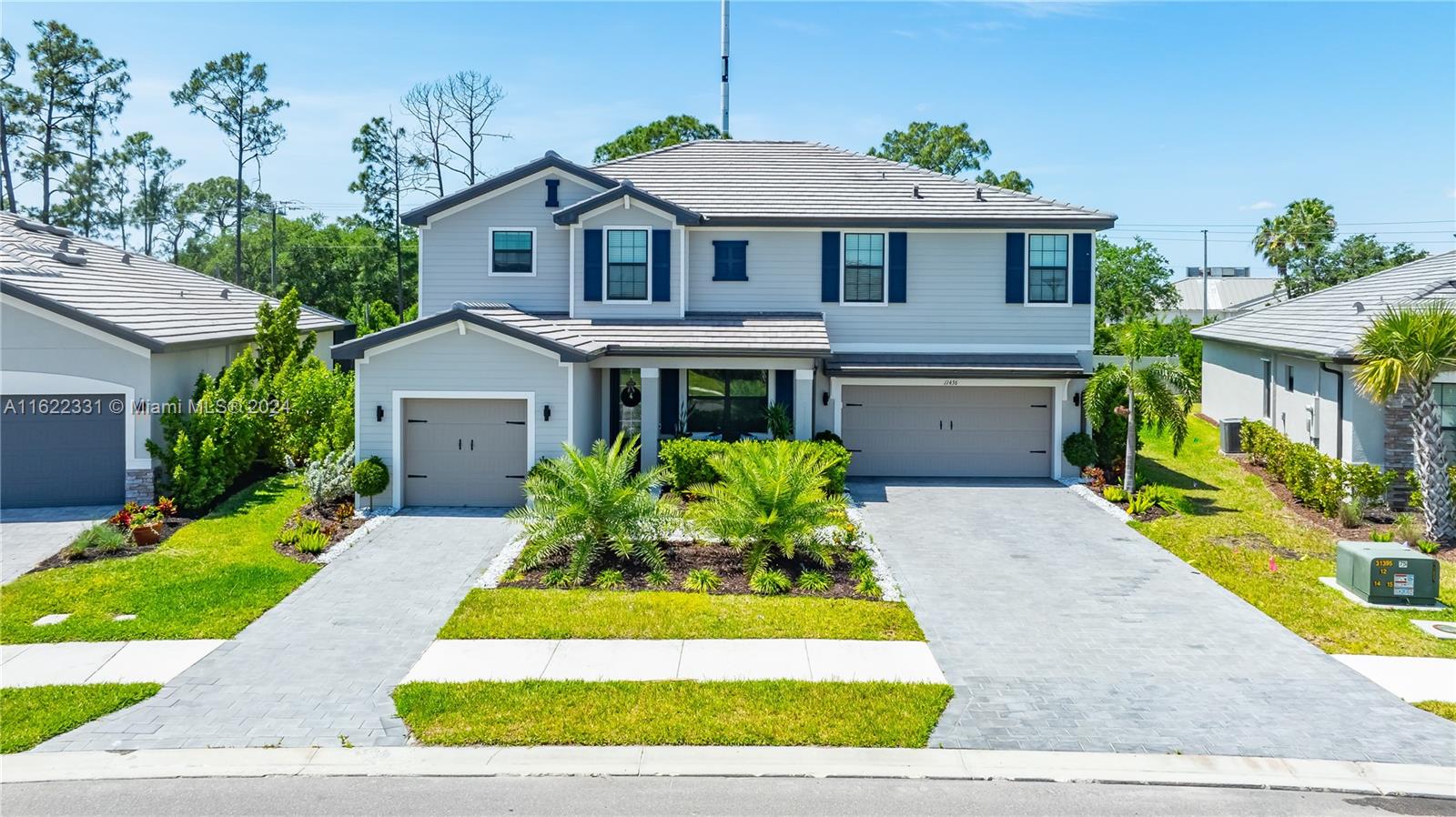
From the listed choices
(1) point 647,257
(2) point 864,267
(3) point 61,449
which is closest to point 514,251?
(1) point 647,257

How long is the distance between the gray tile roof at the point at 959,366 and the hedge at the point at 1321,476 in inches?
163

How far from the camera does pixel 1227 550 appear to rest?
15.0 metres

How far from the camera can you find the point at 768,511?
13273 millimetres

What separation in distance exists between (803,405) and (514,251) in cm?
714

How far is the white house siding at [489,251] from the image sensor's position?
21.5m

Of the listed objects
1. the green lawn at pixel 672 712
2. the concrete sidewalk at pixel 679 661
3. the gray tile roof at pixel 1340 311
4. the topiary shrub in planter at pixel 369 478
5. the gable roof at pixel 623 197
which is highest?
the gable roof at pixel 623 197

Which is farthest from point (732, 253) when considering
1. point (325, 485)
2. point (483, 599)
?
point (483, 599)

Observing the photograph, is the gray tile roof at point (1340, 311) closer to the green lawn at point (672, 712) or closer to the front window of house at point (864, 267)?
the front window of house at point (864, 267)

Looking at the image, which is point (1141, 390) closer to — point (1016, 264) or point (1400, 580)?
point (1016, 264)

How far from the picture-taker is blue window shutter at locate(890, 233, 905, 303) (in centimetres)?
2114

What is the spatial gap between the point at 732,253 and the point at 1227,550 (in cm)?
1116

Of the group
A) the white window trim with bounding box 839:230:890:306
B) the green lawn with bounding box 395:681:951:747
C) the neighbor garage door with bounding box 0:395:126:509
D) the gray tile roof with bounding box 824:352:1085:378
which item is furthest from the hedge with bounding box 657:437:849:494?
the neighbor garage door with bounding box 0:395:126:509

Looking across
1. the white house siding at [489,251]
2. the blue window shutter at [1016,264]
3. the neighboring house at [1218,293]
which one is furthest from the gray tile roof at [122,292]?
the neighboring house at [1218,293]

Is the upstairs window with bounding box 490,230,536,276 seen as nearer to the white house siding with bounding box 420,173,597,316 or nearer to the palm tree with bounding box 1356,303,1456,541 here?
the white house siding with bounding box 420,173,597,316
